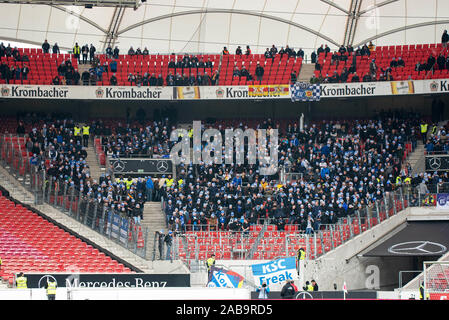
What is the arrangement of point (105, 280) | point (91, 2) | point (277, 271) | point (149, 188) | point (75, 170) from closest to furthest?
point (277, 271)
point (105, 280)
point (91, 2)
point (149, 188)
point (75, 170)

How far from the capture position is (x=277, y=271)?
862 inches

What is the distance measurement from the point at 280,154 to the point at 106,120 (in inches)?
425

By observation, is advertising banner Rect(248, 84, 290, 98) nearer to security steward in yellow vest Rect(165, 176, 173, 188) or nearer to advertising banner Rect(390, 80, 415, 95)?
advertising banner Rect(390, 80, 415, 95)

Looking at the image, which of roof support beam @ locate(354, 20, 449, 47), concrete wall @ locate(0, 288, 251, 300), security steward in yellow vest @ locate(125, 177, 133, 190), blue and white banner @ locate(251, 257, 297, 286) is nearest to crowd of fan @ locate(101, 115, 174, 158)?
security steward in yellow vest @ locate(125, 177, 133, 190)

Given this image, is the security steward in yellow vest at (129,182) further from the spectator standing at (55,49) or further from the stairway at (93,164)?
the spectator standing at (55,49)

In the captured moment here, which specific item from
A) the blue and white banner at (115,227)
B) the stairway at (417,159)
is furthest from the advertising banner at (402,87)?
the blue and white banner at (115,227)

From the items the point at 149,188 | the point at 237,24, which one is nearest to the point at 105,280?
the point at 149,188

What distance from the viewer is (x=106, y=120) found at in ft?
136

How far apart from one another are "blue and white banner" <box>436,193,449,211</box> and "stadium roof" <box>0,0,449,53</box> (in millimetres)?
15616

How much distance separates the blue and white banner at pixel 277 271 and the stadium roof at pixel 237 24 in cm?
2375

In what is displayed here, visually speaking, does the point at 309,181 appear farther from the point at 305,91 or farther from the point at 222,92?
the point at 222,92

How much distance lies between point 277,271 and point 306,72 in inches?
798

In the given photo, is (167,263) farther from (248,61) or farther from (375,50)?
(375,50)

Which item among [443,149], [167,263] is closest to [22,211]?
[167,263]
